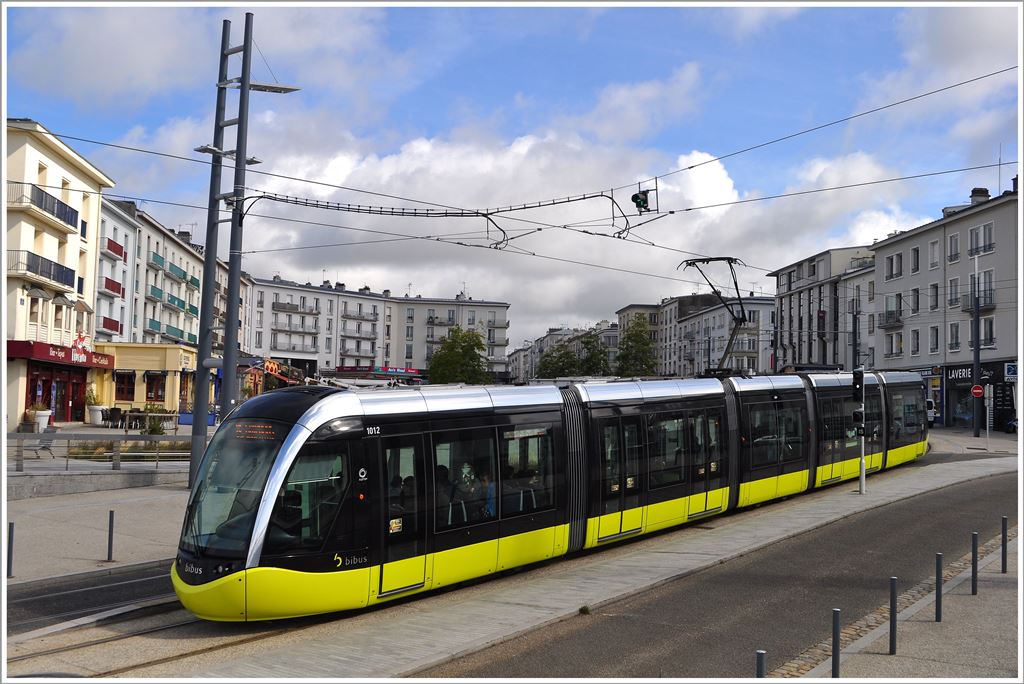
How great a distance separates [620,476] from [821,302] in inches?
2728

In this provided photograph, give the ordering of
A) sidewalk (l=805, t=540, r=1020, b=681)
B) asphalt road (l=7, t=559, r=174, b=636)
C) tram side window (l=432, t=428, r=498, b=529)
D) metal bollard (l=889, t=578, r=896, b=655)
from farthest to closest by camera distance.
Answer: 1. tram side window (l=432, t=428, r=498, b=529)
2. asphalt road (l=7, t=559, r=174, b=636)
3. metal bollard (l=889, t=578, r=896, b=655)
4. sidewalk (l=805, t=540, r=1020, b=681)

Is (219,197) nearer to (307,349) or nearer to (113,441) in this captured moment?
(113,441)

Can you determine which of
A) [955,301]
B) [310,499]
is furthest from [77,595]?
[955,301]

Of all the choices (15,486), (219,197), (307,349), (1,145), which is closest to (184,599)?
(1,145)

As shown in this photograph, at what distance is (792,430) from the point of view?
21828 millimetres

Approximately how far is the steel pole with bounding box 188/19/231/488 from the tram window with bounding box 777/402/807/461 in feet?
43.1

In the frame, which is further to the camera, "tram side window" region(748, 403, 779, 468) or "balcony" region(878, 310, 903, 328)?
"balcony" region(878, 310, 903, 328)

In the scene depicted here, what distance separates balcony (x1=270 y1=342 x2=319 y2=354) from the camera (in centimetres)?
11344

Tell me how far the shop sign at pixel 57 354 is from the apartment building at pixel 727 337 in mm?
57347

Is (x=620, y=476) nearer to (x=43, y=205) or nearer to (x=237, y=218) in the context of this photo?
(x=237, y=218)

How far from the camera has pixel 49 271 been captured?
4450 centimetres

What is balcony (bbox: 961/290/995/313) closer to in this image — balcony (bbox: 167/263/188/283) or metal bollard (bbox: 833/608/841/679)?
metal bollard (bbox: 833/608/841/679)

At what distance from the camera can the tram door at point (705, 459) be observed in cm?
1786

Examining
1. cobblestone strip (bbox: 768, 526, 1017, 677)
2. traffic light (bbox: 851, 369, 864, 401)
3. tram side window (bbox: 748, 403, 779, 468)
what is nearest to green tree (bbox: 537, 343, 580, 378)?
traffic light (bbox: 851, 369, 864, 401)
